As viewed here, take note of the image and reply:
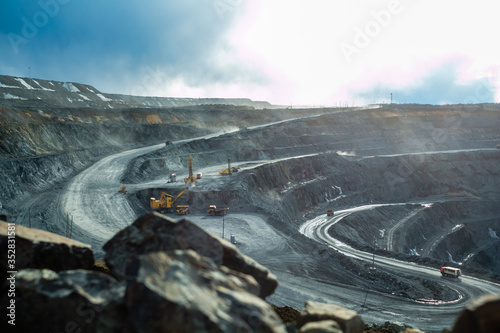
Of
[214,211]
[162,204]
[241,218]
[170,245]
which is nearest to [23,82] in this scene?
[162,204]

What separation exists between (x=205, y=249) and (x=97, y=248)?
19.8 meters

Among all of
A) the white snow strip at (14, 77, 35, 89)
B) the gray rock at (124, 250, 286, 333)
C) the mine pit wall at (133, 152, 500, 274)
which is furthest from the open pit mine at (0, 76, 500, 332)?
the white snow strip at (14, 77, 35, 89)

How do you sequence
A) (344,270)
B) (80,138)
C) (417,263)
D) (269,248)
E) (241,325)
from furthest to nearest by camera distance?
1. (80,138)
2. (417,263)
3. (269,248)
4. (344,270)
5. (241,325)

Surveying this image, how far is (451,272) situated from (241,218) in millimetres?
17959

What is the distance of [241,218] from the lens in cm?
3547

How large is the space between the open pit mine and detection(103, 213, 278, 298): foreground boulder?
30 mm

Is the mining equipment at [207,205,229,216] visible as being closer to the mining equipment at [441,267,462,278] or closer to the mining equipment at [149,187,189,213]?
the mining equipment at [149,187,189,213]

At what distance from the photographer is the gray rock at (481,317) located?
5152 mm

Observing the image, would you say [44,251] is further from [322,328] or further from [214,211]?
[214,211]

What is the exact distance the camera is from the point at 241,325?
17.7ft

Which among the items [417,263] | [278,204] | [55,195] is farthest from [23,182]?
[417,263]

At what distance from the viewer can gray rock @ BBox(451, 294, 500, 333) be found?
515cm

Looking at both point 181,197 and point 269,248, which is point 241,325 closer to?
point 269,248

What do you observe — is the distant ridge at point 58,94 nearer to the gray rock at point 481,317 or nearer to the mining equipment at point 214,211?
the mining equipment at point 214,211
